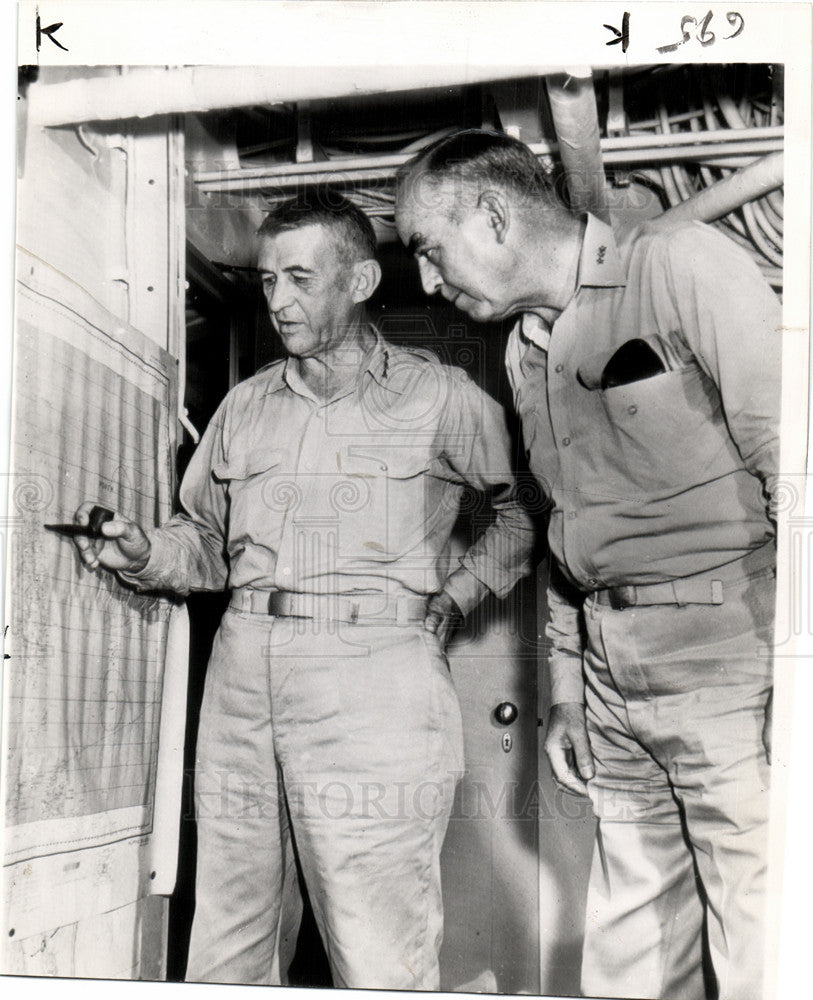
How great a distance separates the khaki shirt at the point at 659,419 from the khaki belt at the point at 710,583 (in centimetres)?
1

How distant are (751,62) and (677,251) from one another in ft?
1.16

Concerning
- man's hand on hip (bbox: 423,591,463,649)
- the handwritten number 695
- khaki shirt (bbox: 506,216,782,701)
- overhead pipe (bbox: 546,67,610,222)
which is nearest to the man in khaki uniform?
man's hand on hip (bbox: 423,591,463,649)

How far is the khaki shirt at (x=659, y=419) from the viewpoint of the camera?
1.55 metres

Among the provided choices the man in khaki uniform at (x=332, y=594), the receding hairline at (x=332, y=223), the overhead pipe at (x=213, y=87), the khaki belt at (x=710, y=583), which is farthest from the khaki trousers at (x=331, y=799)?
the overhead pipe at (x=213, y=87)

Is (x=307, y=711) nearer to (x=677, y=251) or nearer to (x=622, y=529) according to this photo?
(x=622, y=529)

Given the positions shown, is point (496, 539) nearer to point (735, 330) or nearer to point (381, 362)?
point (381, 362)

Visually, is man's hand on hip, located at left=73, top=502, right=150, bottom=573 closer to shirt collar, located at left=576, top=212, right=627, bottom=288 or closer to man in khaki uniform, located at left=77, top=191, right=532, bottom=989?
man in khaki uniform, located at left=77, top=191, right=532, bottom=989

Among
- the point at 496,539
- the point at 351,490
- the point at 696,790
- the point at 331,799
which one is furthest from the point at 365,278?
the point at 696,790

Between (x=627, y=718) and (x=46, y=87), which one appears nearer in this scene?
(x=627, y=718)

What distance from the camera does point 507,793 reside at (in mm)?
1604

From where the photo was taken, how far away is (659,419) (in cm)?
156

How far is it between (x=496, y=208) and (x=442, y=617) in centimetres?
69

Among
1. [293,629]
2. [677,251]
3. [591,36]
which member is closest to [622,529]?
[677,251]

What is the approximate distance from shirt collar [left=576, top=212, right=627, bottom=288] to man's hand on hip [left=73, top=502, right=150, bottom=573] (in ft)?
2.81
